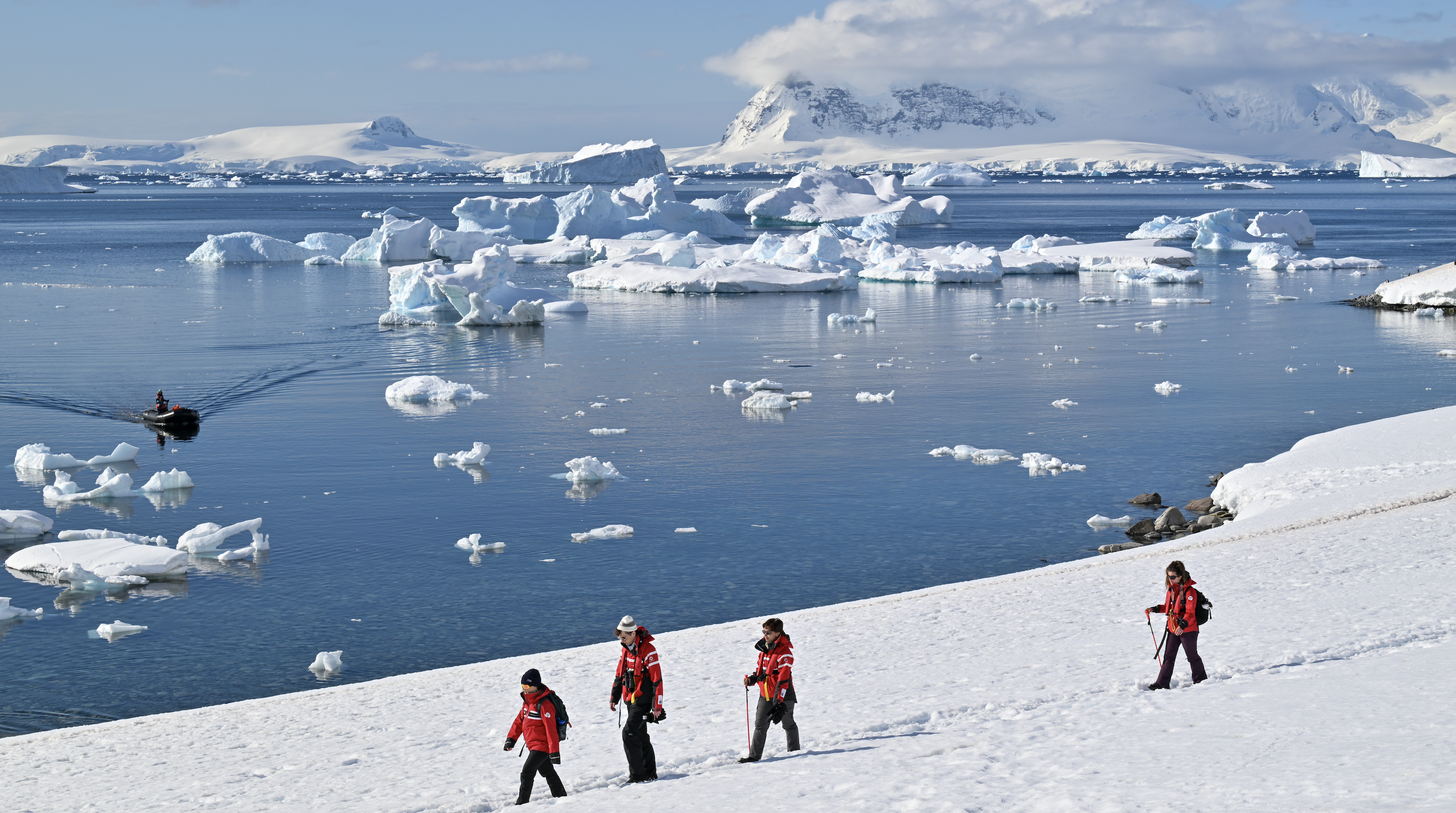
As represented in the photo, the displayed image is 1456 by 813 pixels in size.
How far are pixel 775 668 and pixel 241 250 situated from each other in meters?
62.5

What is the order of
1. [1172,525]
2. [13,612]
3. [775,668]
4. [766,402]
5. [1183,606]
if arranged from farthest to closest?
[766,402] < [1172,525] < [13,612] < [1183,606] < [775,668]

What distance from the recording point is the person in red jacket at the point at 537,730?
8672 millimetres

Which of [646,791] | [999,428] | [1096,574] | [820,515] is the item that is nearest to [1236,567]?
[1096,574]

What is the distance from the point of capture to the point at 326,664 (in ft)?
45.0

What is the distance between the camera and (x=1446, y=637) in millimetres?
11508

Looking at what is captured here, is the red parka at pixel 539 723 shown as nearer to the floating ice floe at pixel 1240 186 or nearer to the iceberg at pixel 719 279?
the iceberg at pixel 719 279

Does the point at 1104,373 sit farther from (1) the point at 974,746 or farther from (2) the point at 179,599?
(1) the point at 974,746

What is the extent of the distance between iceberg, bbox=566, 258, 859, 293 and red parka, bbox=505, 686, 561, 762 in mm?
44087

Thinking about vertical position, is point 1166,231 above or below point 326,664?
above

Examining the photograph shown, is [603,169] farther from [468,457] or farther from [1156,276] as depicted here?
[468,457]

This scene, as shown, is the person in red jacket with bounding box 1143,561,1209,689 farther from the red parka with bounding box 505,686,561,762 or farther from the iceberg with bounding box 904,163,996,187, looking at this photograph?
the iceberg with bounding box 904,163,996,187

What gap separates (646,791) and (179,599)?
9.16 m

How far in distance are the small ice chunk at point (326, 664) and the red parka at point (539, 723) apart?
18.0ft

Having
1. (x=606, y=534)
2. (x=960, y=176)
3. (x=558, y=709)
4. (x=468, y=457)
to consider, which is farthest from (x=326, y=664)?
(x=960, y=176)
